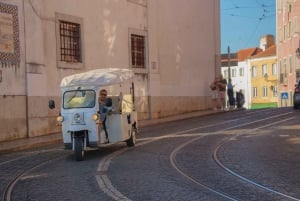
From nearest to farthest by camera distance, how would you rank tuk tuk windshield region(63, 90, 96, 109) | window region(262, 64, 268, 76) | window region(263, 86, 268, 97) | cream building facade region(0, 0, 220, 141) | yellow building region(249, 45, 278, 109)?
tuk tuk windshield region(63, 90, 96, 109) < cream building facade region(0, 0, 220, 141) < yellow building region(249, 45, 278, 109) < window region(262, 64, 268, 76) < window region(263, 86, 268, 97)

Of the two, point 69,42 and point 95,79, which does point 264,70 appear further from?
point 95,79

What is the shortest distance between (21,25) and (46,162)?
8697 millimetres

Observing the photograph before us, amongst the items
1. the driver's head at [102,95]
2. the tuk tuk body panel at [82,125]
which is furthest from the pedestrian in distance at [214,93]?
the tuk tuk body panel at [82,125]

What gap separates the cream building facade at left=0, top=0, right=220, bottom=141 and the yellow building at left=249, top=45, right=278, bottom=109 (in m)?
35.7

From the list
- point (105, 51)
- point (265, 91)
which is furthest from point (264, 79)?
point (105, 51)

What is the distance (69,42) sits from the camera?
22625 mm

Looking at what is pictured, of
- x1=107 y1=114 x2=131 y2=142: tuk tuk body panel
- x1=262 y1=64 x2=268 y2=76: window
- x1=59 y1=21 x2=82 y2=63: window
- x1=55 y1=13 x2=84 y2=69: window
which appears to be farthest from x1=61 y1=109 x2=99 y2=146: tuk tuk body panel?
x1=262 y1=64 x2=268 y2=76: window

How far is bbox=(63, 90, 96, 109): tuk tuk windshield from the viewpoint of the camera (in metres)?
13.5

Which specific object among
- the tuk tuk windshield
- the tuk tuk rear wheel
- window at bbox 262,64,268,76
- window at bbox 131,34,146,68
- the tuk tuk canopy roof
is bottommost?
the tuk tuk rear wheel

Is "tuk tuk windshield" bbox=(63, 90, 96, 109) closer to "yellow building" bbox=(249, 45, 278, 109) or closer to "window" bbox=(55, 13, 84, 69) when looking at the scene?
"window" bbox=(55, 13, 84, 69)

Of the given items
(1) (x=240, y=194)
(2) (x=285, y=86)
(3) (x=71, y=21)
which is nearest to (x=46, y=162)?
(1) (x=240, y=194)

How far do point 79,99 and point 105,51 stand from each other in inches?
440

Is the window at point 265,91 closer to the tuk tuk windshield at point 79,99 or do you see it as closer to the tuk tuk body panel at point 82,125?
the tuk tuk windshield at point 79,99

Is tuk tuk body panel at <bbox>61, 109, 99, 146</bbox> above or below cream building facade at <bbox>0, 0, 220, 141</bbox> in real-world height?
below
